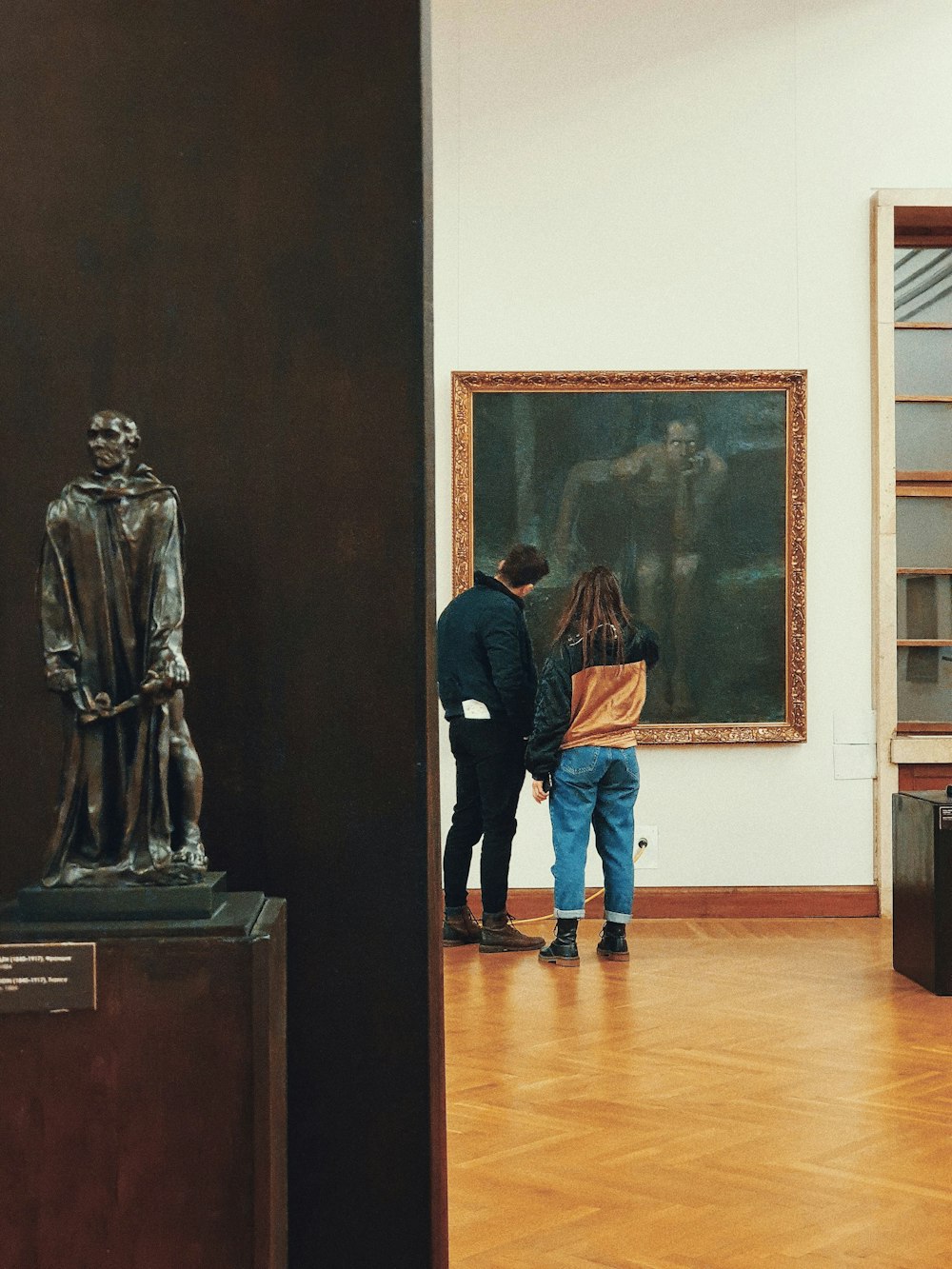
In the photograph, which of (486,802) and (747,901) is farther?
(747,901)

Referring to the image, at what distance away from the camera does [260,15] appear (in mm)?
2900

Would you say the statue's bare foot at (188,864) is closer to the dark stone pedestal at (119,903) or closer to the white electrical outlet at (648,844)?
the dark stone pedestal at (119,903)

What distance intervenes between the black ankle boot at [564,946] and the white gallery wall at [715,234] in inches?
70.3

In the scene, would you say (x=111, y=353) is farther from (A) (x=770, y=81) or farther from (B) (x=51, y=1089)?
(A) (x=770, y=81)

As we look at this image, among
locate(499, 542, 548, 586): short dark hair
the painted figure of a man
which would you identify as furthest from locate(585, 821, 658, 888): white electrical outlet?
locate(499, 542, 548, 586): short dark hair

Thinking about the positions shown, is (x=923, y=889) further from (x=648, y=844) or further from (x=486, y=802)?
(x=648, y=844)

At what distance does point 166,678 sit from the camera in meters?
2.43

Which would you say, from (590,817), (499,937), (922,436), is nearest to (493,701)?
(590,817)

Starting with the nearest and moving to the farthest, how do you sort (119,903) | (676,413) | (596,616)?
(119,903), (596,616), (676,413)

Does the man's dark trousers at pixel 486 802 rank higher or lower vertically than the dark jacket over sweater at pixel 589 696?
lower

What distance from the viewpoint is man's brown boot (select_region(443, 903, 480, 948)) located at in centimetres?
783

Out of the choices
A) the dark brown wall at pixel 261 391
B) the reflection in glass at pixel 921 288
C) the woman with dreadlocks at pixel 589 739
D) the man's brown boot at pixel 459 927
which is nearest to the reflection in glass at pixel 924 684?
the reflection in glass at pixel 921 288

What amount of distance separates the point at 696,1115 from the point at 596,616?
2.96m

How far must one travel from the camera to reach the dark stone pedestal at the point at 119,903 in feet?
7.82
